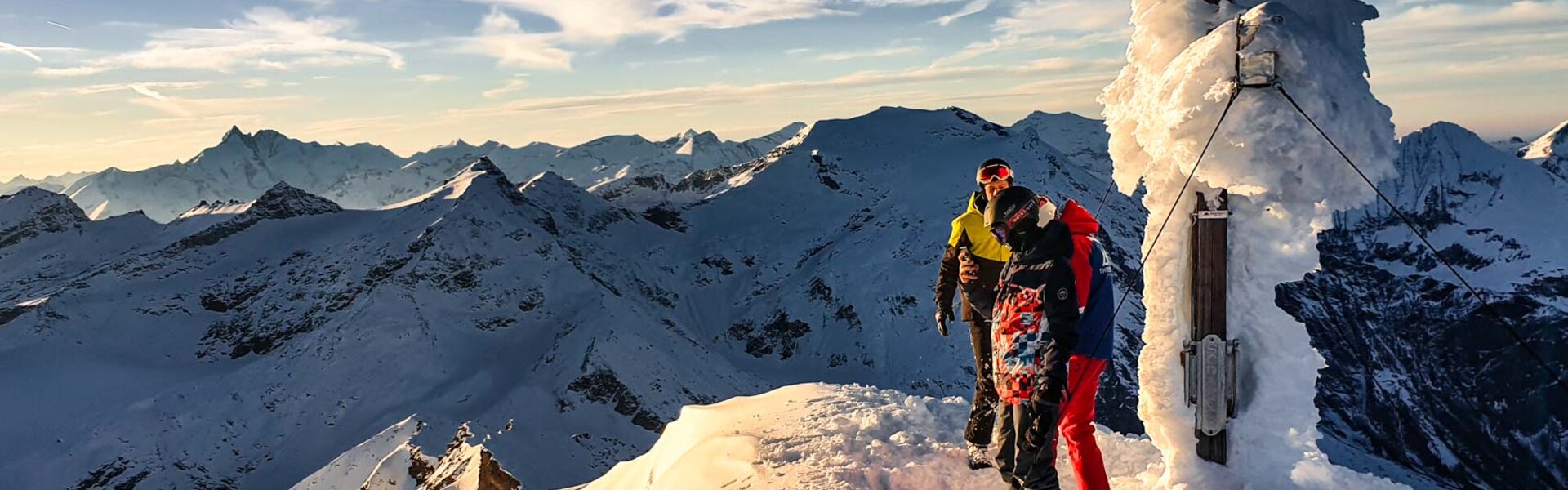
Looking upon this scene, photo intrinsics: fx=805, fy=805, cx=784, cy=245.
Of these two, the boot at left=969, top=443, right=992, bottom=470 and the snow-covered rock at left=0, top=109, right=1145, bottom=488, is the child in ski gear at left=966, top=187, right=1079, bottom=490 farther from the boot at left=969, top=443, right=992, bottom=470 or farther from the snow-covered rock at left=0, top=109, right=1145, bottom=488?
the snow-covered rock at left=0, top=109, right=1145, bottom=488

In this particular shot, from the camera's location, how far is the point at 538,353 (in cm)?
7781

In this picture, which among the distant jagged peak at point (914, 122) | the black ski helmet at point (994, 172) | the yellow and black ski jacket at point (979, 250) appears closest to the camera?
Result: the black ski helmet at point (994, 172)

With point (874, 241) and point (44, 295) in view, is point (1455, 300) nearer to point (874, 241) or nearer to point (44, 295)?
point (874, 241)

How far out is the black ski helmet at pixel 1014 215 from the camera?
4.94 meters

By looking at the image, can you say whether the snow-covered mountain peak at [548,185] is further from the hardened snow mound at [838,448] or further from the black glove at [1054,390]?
the black glove at [1054,390]

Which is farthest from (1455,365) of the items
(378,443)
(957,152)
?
(378,443)

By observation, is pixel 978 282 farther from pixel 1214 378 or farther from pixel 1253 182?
pixel 1253 182

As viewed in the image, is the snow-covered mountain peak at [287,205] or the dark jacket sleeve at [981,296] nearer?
the dark jacket sleeve at [981,296]

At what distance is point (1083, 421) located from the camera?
16.8ft

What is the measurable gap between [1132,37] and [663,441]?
7199mm

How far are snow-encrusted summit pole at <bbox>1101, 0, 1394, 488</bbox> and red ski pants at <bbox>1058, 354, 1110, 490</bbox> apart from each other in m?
1.00

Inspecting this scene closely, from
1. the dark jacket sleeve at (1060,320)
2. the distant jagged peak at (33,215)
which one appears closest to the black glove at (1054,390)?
the dark jacket sleeve at (1060,320)

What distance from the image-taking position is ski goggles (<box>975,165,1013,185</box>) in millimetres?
5906

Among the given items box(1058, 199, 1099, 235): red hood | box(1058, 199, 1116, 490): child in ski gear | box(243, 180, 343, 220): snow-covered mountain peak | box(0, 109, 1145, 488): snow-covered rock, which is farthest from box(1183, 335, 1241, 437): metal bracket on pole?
box(243, 180, 343, 220): snow-covered mountain peak
